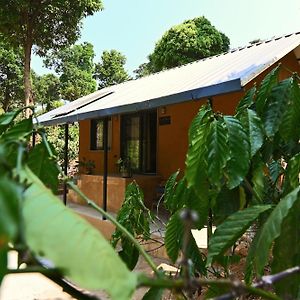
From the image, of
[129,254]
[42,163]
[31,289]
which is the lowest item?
[31,289]

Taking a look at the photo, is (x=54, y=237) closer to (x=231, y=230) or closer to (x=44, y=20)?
(x=231, y=230)

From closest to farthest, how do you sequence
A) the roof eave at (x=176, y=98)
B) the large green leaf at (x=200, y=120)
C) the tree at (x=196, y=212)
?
the tree at (x=196, y=212), the large green leaf at (x=200, y=120), the roof eave at (x=176, y=98)

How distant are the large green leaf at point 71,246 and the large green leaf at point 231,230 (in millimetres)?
538

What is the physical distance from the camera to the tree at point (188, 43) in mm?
25406

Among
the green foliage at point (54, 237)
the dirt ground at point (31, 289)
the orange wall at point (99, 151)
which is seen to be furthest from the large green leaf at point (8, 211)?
the orange wall at point (99, 151)

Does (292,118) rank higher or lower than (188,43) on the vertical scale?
lower

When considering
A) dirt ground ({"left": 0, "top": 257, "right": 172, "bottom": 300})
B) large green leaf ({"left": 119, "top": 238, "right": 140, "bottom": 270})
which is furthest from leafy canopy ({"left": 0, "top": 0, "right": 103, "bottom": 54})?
large green leaf ({"left": 119, "top": 238, "right": 140, "bottom": 270})

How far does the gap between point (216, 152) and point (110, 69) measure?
118 feet

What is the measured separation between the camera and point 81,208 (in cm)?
1001

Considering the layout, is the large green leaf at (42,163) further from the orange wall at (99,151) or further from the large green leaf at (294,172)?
the orange wall at (99,151)

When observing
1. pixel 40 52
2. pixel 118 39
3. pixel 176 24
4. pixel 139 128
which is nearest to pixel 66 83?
pixel 118 39

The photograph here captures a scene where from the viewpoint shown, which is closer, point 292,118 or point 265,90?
point 292,118

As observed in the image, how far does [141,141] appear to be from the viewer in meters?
11.3

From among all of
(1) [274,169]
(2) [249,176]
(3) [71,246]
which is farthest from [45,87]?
(3) [71,246]
